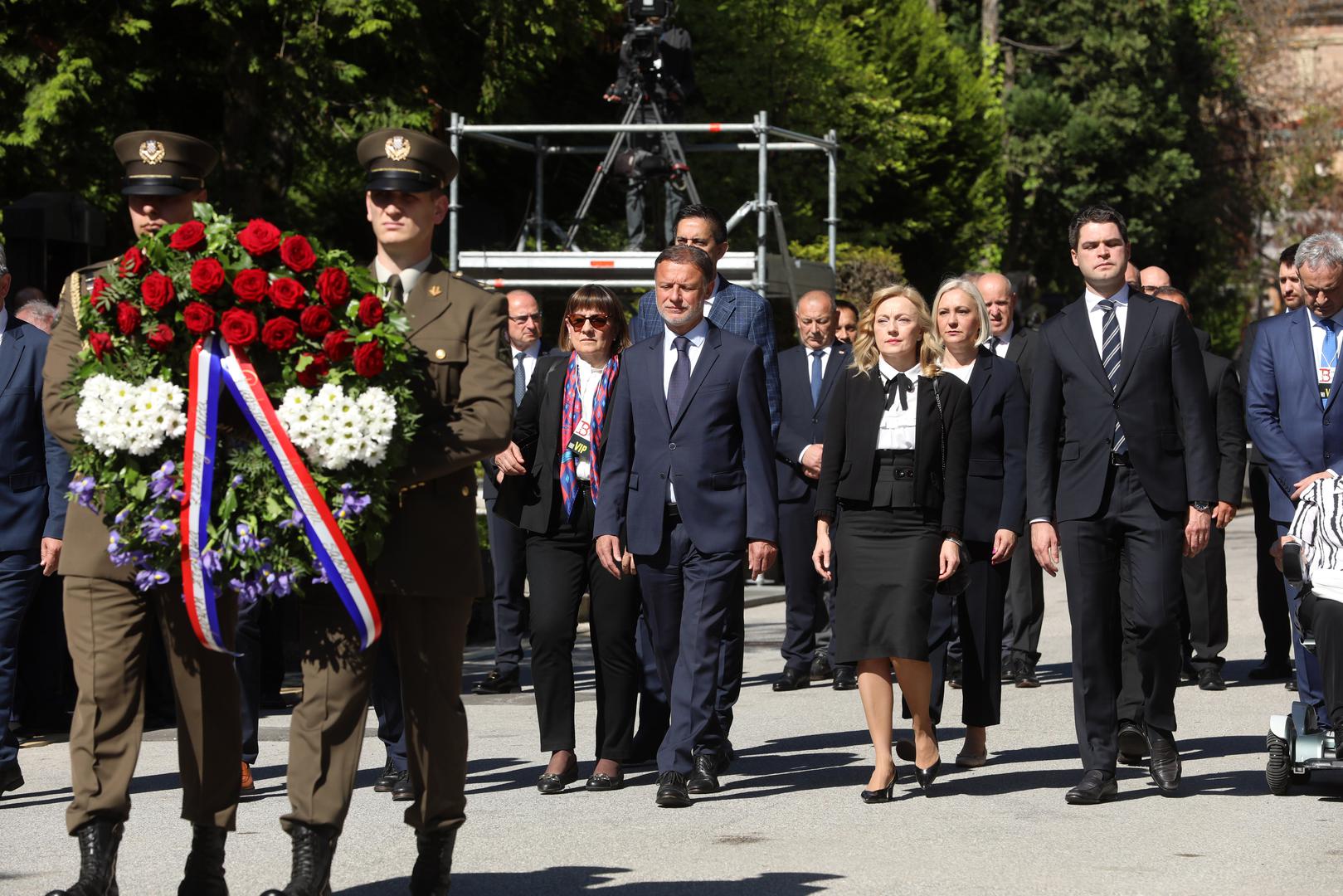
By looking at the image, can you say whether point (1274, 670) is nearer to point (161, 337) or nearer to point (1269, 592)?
point (1269, 592)

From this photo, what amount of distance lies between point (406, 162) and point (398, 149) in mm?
47

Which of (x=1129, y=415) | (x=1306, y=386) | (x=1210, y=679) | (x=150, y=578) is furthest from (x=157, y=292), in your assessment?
(x=1210, y=679)

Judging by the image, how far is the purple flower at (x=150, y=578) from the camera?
207 inches

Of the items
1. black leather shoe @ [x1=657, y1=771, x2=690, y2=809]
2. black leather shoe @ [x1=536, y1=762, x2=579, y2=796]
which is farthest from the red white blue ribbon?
black leather shoe @ [x1=536, y1=762, x2=579, y2=796]

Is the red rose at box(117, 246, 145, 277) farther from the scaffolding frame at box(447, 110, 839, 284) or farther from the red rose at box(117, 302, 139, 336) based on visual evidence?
the scaffolding frame at box(447, 110, 839, 284)

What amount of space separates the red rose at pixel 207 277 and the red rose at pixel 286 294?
0.13m

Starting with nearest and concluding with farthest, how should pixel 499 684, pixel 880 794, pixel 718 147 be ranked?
pixel 880 794 → pixel 499 684 → pixel 718 147

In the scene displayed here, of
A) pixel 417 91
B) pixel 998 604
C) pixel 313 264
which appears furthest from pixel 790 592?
pixel 417 91

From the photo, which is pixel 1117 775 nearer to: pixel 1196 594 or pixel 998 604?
pixel 998 604

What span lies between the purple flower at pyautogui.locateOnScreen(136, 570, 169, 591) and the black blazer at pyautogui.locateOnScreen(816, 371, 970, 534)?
338cm

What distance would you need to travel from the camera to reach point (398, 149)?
5773 millimetres

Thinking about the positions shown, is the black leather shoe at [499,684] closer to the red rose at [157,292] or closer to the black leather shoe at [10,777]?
the black leather shoe at [10,777]

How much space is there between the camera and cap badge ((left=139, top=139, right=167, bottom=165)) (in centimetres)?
616

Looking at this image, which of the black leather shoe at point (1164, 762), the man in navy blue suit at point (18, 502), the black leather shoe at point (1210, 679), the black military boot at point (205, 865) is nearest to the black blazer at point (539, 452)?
the man in navy blue suit at point (18, 502)
